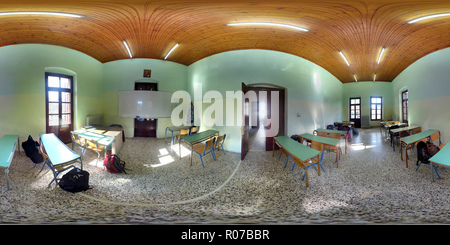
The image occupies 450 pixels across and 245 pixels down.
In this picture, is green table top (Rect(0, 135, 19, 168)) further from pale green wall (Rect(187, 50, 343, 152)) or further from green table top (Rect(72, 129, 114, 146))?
pale green wall (Rect(187, 50, 343, 152))

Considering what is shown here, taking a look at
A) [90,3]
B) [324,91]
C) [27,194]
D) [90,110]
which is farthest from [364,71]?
[27,194]

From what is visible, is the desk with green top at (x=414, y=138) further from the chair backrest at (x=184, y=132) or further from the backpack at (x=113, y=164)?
the backpack at (x=113, y=164)

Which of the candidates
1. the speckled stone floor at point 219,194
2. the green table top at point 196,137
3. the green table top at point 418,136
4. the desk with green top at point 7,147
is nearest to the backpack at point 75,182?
the speckled stone floor at point 219,194

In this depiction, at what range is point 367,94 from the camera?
2.26m

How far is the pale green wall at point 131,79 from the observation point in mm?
1923

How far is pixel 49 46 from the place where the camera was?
5.26 feet

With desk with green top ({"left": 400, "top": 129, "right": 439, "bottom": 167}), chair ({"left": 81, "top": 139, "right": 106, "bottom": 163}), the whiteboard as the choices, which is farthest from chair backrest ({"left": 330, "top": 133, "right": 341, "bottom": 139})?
chair ({"left": 81, "top": 139, "right": 106, "bottom": 163})

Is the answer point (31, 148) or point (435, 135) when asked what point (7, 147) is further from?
point (435, 135)

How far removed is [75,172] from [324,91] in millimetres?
3927

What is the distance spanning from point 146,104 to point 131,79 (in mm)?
409

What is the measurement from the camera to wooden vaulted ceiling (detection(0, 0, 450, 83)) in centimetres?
135

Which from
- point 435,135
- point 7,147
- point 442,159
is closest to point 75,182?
point 7,147

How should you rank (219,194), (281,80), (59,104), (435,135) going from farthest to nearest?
(281,80) < (435,135) < (59,104) < (219,194)

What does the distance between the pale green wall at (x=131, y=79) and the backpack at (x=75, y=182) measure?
0.84m
